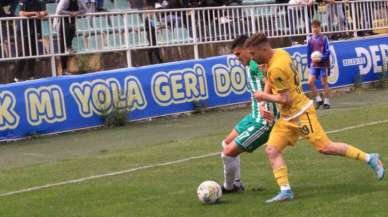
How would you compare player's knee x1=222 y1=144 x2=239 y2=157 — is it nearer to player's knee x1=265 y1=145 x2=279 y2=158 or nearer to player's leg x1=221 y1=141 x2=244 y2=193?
player's leg x1=221 y1=141 x2=244 y2=193

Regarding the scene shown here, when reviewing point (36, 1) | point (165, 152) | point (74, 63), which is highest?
point (36, 1)

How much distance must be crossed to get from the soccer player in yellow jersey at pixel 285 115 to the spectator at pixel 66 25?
31.7 feet

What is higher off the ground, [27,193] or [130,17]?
[130,17]

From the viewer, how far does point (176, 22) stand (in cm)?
2103

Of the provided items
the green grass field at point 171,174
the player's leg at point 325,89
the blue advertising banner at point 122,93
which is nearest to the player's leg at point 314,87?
the player's leg at point 325,89

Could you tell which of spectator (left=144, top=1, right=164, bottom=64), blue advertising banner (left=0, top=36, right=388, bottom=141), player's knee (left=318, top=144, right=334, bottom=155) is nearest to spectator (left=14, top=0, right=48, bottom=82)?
blue advertising banner (left=0, top=36, right=388, bottom=141)

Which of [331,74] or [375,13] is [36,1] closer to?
[331,74]

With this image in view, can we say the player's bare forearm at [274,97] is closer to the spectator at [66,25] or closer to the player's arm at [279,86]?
the player's arm at [279,86]

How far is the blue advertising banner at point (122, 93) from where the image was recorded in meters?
16.8

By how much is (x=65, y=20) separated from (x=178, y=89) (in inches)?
112

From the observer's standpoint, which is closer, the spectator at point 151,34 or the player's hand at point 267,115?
the player's hand at point 267,115

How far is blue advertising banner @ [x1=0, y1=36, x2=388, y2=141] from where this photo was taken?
16.8 meters

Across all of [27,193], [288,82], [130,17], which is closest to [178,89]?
[130,17]

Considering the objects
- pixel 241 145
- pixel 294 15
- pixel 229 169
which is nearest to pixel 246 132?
pixel 241 145
